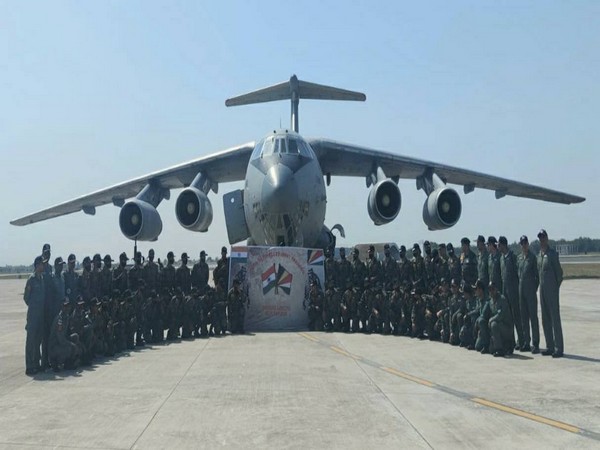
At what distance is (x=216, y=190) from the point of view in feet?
74.7

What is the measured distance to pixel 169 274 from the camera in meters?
12.9

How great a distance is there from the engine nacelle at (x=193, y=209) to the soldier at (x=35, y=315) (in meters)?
8.56

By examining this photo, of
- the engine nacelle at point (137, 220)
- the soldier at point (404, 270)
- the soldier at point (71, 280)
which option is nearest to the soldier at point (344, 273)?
the soldier at point (404, 270)

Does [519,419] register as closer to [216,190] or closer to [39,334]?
[39,334]

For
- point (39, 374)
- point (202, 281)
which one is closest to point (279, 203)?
point (202, 281)

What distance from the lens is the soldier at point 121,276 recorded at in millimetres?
11930

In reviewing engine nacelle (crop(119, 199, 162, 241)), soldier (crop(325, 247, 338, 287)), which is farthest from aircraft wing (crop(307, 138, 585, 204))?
soldier (crop(325, 247, 338, 287))

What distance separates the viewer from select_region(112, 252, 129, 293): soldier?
39.1ft

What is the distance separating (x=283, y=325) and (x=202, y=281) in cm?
213

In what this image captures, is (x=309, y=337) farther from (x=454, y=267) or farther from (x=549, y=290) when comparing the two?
(x=549, y=290)

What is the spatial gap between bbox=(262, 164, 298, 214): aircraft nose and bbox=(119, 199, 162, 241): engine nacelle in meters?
4.41

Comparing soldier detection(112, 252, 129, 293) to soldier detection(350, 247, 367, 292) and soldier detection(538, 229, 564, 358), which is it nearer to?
soldier detection(350, 247, 367, 292)

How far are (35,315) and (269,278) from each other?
586 cm

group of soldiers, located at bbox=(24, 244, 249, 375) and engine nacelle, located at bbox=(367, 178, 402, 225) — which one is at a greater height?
engine nacelle, located at bbox=(367, 178, 402, 225)
